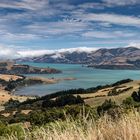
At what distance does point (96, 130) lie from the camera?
7.15 metres

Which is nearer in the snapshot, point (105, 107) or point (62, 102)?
point (105, 107)

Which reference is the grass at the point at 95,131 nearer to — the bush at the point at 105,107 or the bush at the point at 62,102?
the bush at the point at 105,107

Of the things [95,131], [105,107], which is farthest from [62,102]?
[95,131]

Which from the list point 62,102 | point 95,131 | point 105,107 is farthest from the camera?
point 62,102

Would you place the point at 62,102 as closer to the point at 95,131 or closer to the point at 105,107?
the point at 105,107

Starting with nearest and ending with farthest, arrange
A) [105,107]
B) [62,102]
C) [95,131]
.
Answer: [95,131] → [105,107] → [62,102]

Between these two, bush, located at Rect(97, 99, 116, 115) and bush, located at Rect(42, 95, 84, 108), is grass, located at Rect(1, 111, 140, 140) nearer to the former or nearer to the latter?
bush, located at Rect(97, 99, 116, 115)

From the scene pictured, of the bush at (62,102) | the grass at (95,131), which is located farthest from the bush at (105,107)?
the bush at (62,102)

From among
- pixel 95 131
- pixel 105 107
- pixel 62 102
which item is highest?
pixel 95 131

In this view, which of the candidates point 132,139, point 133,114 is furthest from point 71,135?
point 133,114

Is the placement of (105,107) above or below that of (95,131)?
below

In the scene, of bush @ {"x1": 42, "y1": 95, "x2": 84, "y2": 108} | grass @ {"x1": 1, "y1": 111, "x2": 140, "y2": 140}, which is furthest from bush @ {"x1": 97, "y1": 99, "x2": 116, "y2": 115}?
bush @ {"x1": 42, "y1": 95, "x2": 84, "y2": 108}

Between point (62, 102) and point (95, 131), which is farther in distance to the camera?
point (62, 102)

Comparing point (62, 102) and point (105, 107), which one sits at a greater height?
point (105, 107)
